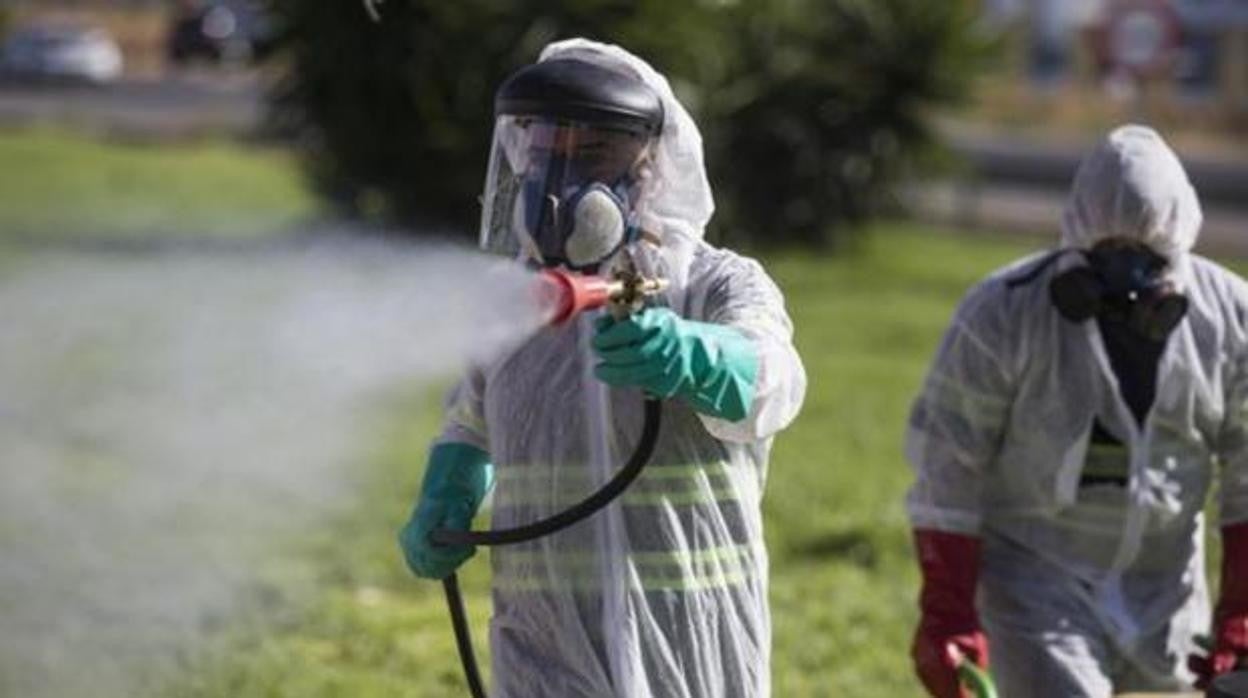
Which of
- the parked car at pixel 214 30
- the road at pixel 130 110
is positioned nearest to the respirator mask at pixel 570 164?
the parked car at pixel 214 30

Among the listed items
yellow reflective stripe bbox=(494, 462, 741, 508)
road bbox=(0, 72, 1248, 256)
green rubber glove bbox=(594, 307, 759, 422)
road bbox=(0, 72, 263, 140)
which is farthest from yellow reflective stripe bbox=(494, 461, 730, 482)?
road bbox=(0, 72, 263, 140)

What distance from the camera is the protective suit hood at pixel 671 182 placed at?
341cm

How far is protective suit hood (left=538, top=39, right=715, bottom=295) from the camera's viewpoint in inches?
134

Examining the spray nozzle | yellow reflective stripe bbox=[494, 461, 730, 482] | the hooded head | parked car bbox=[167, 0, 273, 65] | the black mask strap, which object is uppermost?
the hooded head

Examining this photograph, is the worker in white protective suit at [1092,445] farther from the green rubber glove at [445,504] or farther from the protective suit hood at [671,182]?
the protective suit hood at [671,182]

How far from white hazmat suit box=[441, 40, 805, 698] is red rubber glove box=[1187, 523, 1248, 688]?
137 cm

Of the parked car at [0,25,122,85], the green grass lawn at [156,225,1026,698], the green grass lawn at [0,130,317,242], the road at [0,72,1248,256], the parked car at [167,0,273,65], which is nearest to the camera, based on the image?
the green grass lawn at [156,225,1026,698]

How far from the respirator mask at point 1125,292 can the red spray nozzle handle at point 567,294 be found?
1.72 metres

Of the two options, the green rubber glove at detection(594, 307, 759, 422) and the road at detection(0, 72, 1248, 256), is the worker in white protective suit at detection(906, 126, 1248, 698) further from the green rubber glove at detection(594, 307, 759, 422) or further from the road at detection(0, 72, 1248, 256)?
the road at detection(0, 72, 1248, 256)

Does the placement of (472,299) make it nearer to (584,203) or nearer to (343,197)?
(584,203)

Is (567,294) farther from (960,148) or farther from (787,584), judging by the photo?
(960,148)

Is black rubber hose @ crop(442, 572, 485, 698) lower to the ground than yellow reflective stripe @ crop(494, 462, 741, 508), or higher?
lower

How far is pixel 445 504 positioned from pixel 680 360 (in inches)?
29.6

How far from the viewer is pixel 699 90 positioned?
655 inches
